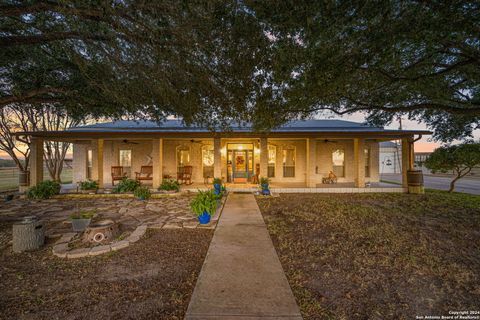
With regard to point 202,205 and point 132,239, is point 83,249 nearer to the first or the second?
point 132,239

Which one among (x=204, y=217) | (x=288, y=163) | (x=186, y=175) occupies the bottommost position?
(x=204, y=217)

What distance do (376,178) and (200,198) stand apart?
42.0 ft

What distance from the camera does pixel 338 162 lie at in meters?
13.4

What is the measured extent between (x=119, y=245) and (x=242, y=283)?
2.79 metres

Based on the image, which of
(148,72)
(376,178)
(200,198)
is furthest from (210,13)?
(376,178)

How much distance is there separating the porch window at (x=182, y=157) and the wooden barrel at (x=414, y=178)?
41.3ft

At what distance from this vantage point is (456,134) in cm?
925

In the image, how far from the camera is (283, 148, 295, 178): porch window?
13.4 metres

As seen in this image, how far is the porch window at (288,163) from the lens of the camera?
526 inches

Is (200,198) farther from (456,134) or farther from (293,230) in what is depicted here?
(456,134)

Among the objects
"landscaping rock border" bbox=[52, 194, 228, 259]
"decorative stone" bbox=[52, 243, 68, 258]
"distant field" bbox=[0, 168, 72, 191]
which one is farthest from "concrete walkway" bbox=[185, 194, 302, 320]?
"distant field" bbox=[0, 168, 72, 191]

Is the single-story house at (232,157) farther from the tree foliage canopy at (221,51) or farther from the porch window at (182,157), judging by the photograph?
the tree foliage canopy at (221,51)

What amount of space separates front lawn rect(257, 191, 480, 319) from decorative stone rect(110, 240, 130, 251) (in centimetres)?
310

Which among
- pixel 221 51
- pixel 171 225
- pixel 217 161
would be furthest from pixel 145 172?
pixel 221 51
